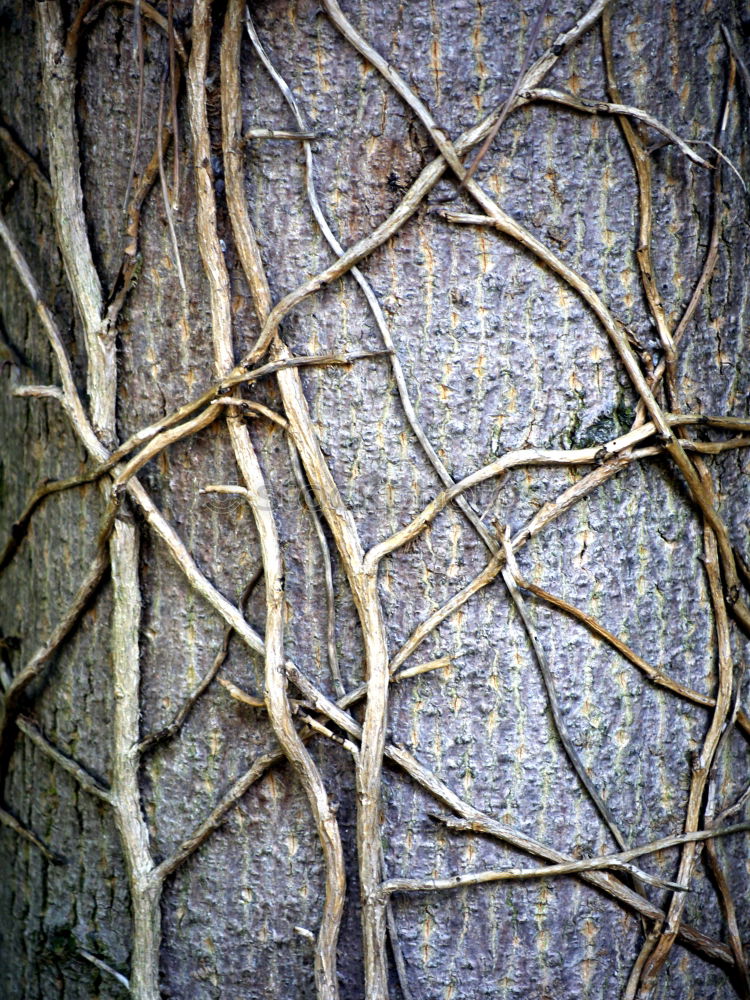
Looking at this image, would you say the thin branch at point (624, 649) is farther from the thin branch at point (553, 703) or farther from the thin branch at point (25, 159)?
the thin branch at point (25, 159)

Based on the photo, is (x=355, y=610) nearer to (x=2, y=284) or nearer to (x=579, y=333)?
(x=579, y=333)

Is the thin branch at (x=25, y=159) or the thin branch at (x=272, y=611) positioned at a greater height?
the thin branch at (x=25, y=159)

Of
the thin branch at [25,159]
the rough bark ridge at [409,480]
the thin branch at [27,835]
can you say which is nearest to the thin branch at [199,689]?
the rough bark ridge at [409,480]

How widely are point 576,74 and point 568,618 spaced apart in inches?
24.2

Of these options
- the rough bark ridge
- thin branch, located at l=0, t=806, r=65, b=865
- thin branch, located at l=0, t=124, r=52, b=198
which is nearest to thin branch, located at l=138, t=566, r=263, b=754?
the rough bark ridge

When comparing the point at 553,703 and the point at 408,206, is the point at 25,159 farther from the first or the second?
the point at 553,703

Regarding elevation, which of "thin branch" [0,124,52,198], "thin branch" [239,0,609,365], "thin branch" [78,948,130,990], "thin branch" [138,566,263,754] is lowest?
"thin branch" [78,948,130,990]

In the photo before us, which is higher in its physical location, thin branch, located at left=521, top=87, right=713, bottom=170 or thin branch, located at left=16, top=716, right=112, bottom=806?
thin branch, located at left=521, top=87, right=713, bottom=170

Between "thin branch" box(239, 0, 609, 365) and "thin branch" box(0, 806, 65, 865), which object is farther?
"thin branch" box(0, 806, 65, 865)

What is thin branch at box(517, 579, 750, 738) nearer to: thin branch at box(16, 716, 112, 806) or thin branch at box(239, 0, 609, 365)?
thin branch at box(239, 0, 609, 365)

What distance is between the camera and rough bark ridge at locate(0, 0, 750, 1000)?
40.1 inches

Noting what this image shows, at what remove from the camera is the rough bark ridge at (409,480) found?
1019 mm

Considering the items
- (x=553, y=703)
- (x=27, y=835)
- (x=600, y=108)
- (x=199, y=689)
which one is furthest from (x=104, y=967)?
(x=600, y=108)

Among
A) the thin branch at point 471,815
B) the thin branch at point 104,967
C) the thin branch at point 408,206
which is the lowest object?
the thin branch at point 104,967
